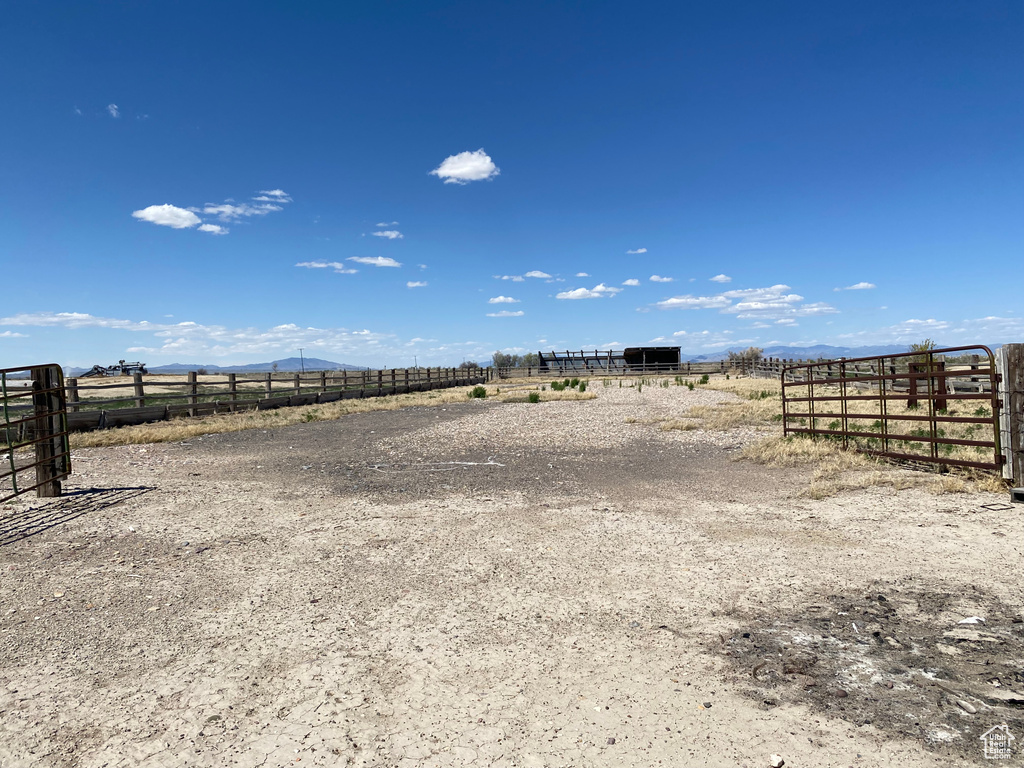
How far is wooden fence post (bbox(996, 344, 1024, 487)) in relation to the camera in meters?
6.79

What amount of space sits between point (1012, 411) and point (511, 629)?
6.76 m

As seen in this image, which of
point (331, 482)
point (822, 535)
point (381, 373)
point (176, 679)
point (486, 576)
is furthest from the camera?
point (381, 373)

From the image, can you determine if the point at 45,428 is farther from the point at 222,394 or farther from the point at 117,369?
the point at 117,369

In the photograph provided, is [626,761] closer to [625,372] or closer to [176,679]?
[176,679]

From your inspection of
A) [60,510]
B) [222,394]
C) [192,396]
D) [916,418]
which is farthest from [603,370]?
[60,510]

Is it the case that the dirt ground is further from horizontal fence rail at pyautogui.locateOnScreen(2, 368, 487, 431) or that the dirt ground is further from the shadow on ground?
horizontal fence rail at pyautogui.locateOnScreen(2, 368, 487, 431)

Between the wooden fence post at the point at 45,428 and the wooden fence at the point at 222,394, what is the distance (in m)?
4.52

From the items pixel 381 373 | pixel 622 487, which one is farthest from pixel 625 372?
pixel 622 487

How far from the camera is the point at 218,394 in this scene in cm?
1973

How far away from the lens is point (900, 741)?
8.62 ft

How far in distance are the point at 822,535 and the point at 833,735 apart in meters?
3.45

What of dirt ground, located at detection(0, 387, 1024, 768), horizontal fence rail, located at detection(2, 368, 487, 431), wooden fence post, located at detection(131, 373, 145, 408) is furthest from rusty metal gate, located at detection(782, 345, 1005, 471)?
wooden fence post, located at detection(131, 373, 145, 408)

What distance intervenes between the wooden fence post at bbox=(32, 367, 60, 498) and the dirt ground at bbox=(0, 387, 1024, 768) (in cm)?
29

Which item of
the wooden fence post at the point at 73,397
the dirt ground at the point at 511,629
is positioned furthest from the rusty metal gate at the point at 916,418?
the wooden fence post at the point at 73,397
